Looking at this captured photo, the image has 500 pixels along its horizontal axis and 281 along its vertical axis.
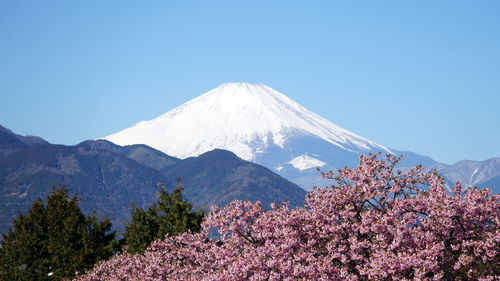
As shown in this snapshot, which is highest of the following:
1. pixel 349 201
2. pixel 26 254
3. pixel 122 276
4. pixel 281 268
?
pixel 349 201

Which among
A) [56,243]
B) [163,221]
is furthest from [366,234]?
[56,243]

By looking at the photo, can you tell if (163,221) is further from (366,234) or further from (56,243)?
(366,234)

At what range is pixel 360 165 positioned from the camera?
28844 mm

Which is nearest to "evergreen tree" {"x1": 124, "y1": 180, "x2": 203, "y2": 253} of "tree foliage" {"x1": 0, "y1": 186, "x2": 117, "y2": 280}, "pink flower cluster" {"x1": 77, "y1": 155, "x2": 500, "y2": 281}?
"tree foliage" {"x1": 0, "y1": 186, "x2": 117, "y2": 280}

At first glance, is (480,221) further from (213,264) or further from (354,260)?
(213,264)

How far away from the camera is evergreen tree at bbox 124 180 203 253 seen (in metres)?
54.8

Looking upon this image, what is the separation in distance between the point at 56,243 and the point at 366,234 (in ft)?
139

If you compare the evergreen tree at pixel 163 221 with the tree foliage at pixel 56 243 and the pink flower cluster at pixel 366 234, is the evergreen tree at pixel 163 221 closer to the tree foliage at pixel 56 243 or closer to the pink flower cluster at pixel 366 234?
the tree foliage at pixel 56 243

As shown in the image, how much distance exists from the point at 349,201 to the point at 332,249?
2.13 m

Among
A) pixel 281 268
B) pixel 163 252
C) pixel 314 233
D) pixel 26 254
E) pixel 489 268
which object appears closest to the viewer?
pixel 489 268

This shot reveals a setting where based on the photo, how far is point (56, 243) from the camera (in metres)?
62.8

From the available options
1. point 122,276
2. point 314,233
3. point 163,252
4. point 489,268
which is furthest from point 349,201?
point 122,276

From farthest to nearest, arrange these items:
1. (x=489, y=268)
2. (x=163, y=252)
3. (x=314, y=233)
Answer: (x=163, y=252) → (x=314, y=233) → (x=489, y=268)

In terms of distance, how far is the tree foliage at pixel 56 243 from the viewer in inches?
2370
